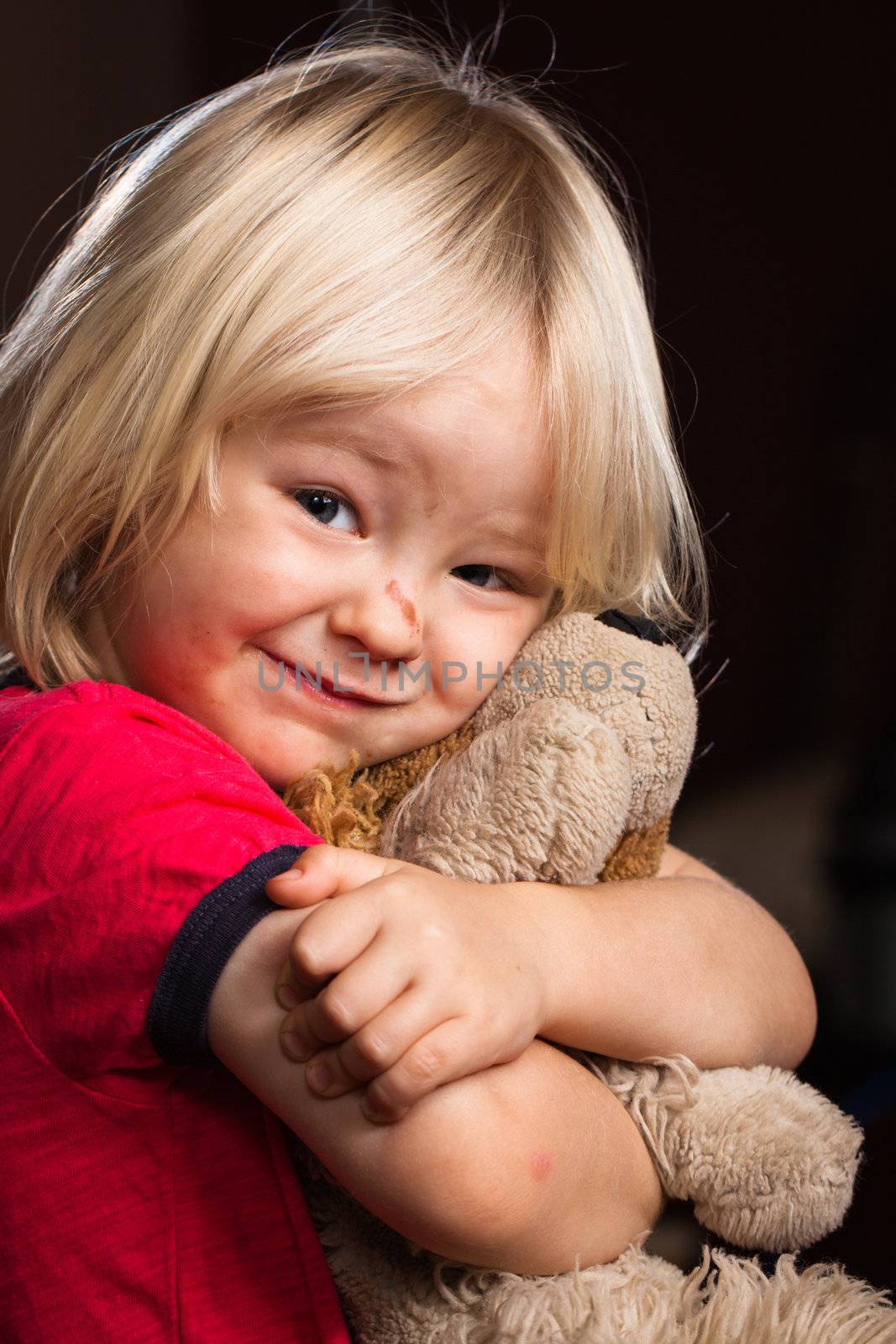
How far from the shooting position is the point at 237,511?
718mm

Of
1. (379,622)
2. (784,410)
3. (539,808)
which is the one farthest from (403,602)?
(784,410)

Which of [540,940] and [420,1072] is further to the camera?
[540,940]

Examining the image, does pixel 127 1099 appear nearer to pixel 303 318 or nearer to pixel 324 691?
pixel 324 691

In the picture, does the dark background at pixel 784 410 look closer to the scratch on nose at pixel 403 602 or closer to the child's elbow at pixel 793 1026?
the child's elbow at pixel 793 1026

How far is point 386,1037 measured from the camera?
1.55 feet

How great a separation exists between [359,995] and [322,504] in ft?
1.14

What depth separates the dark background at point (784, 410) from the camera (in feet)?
3.41

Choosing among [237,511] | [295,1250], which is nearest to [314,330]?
[237,511]

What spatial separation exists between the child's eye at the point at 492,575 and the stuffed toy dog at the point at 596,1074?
0.04m

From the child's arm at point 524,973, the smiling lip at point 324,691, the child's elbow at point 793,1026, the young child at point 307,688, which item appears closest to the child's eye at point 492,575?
the young child at point 307,688

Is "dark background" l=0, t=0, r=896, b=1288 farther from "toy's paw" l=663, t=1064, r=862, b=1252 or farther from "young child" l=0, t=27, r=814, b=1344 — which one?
"toy's paw" l=663, t=1064, r=862, b=1252

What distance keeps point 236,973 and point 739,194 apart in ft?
2.95

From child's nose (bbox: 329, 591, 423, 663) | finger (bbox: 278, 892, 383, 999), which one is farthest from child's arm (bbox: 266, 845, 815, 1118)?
child's nose (bbox: 329, 591, 423, 663)

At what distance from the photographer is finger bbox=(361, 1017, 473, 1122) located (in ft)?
1.57
